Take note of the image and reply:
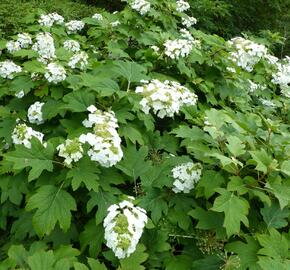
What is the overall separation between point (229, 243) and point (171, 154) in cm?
95

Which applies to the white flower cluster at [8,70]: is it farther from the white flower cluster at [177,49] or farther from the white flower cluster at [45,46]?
the white flower cluster at [177,49]

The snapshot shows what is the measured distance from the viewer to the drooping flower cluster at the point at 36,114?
3172 mm

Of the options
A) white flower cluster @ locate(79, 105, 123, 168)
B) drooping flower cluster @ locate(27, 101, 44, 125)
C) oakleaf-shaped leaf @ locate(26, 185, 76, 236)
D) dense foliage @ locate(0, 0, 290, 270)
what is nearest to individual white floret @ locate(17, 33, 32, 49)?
dense foliage @ locate(0, 0, 290, 270)

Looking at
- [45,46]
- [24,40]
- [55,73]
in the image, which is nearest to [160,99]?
[55,73]

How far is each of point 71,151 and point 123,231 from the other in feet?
2.13

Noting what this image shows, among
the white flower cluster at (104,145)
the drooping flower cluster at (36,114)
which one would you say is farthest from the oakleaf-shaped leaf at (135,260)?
the drooping flower cluster at (36,114)

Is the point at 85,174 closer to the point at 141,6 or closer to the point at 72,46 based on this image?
the point at 72,46

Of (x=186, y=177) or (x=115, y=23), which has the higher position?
(x=186, y=177)

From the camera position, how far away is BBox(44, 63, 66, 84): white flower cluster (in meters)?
3.20

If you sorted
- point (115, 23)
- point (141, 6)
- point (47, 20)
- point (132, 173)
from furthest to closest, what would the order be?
point (47, 20), point (115, 23), point (141, 6), point (132, 173)

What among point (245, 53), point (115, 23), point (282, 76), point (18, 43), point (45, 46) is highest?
point (245, 53)

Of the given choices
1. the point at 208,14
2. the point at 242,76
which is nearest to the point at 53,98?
the point at 242,76

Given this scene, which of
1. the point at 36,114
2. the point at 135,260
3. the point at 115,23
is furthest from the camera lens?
the point at 115,23

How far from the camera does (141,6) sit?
437cm
